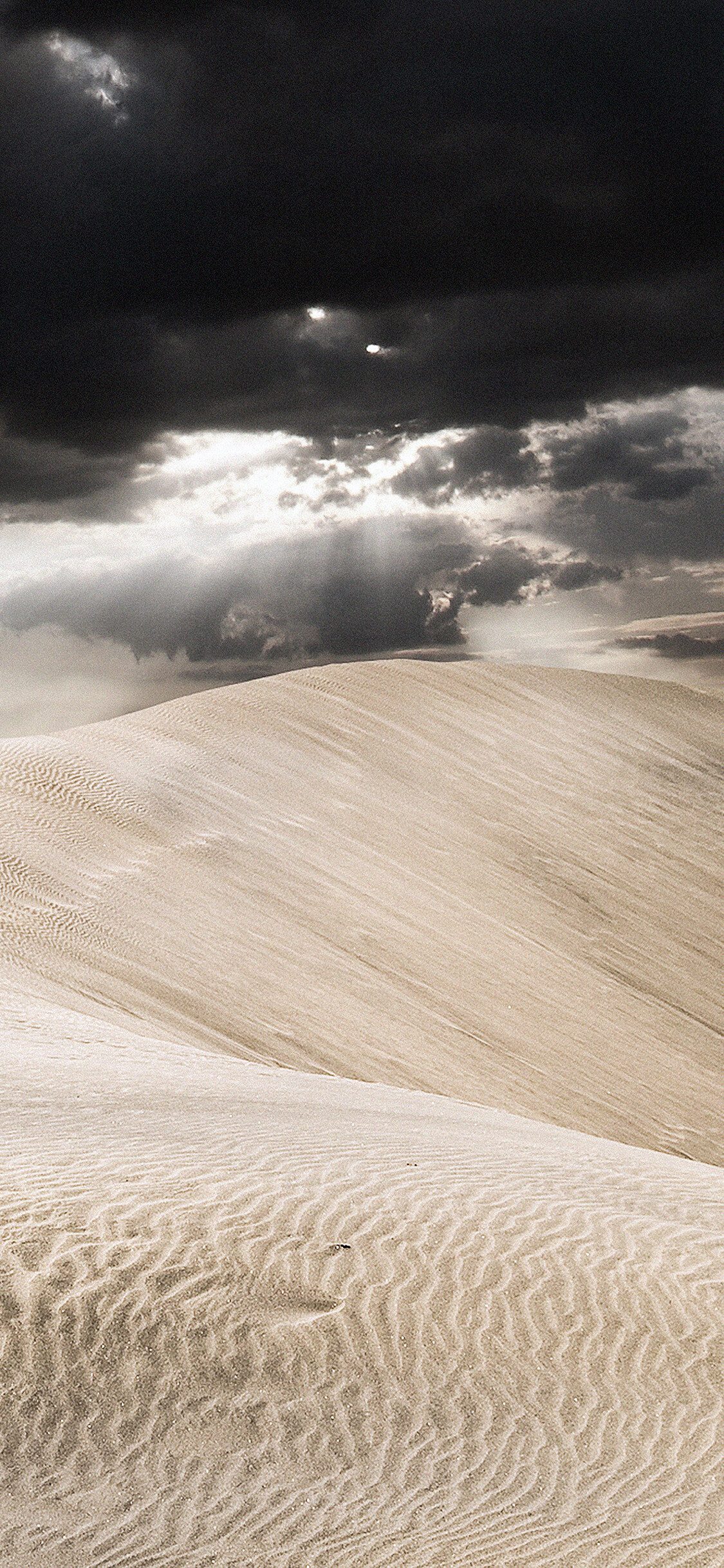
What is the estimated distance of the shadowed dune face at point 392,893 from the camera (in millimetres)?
16828

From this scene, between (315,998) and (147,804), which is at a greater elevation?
(147,804)

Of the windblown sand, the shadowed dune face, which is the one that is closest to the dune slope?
the windblown sand

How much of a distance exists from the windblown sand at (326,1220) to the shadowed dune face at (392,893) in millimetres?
99

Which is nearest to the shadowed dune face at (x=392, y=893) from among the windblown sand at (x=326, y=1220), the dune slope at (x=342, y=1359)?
the windblown sand at (x=326, y=1220)

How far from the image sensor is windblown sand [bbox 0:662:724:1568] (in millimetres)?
4719

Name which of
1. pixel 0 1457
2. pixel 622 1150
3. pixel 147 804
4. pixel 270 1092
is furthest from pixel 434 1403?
pixel 147 804

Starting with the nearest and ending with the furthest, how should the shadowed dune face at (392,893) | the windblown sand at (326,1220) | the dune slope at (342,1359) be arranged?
the dune slope at (342,1359)
the windblown sand at (326,1220)
the shadowed dune face at (392,893)

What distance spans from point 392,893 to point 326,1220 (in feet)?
52.8

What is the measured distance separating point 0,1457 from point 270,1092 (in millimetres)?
5794

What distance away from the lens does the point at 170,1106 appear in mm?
9070

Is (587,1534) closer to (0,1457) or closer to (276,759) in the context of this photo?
(0,1457)

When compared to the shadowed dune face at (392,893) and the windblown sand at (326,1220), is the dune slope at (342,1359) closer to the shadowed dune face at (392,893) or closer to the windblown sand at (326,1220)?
the windblown sand at (326,1220)

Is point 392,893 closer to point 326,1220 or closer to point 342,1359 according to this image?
point 326,1220

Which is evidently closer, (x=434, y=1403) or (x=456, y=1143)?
(x=434, y=1403)
